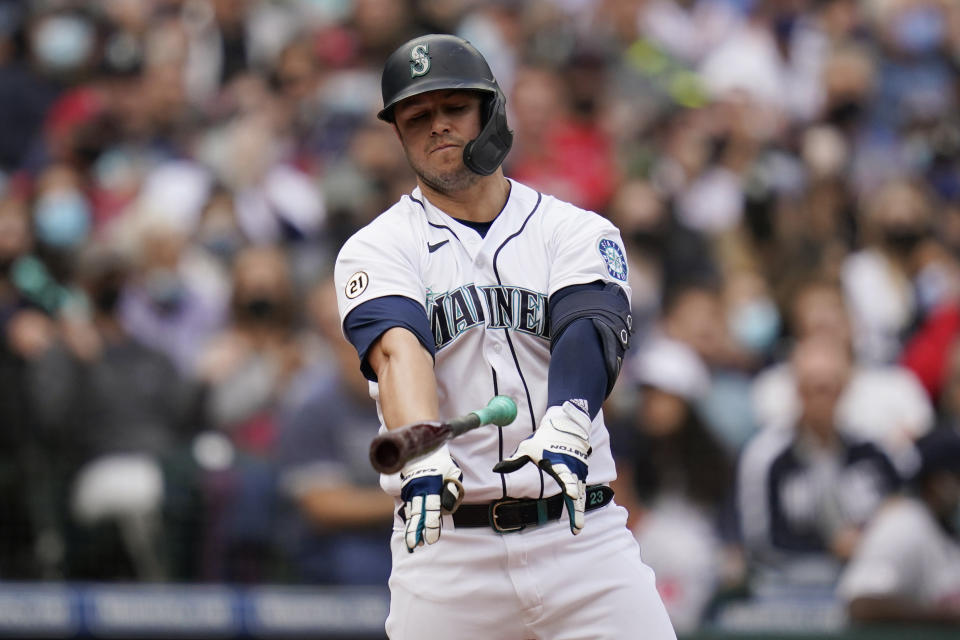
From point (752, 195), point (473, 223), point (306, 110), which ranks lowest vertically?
point (473, 223)

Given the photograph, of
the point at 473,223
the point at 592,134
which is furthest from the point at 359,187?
the point at 473,223

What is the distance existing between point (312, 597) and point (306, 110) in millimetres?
4419

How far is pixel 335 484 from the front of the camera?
7125 mm

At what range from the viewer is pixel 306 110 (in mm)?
10445

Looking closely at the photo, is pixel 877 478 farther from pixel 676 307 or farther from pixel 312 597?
pixel 312 597

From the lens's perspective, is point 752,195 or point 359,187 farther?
point 752,195

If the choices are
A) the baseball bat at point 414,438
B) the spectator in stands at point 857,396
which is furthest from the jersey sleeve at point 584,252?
the spectator in stands at point 857,396

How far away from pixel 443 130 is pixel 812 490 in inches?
153

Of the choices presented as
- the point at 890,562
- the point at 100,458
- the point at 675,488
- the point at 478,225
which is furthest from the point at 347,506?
the point at 478,225

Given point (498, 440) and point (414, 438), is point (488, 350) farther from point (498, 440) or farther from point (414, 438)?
point (414, 438)

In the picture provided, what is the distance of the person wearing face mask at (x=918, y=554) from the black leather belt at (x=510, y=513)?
3433 mm

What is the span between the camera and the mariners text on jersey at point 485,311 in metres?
3.92

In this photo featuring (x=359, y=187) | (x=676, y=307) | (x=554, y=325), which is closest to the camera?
(x=554, y=325)

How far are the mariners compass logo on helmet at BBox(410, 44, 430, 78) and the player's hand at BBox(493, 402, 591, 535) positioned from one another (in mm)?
972
